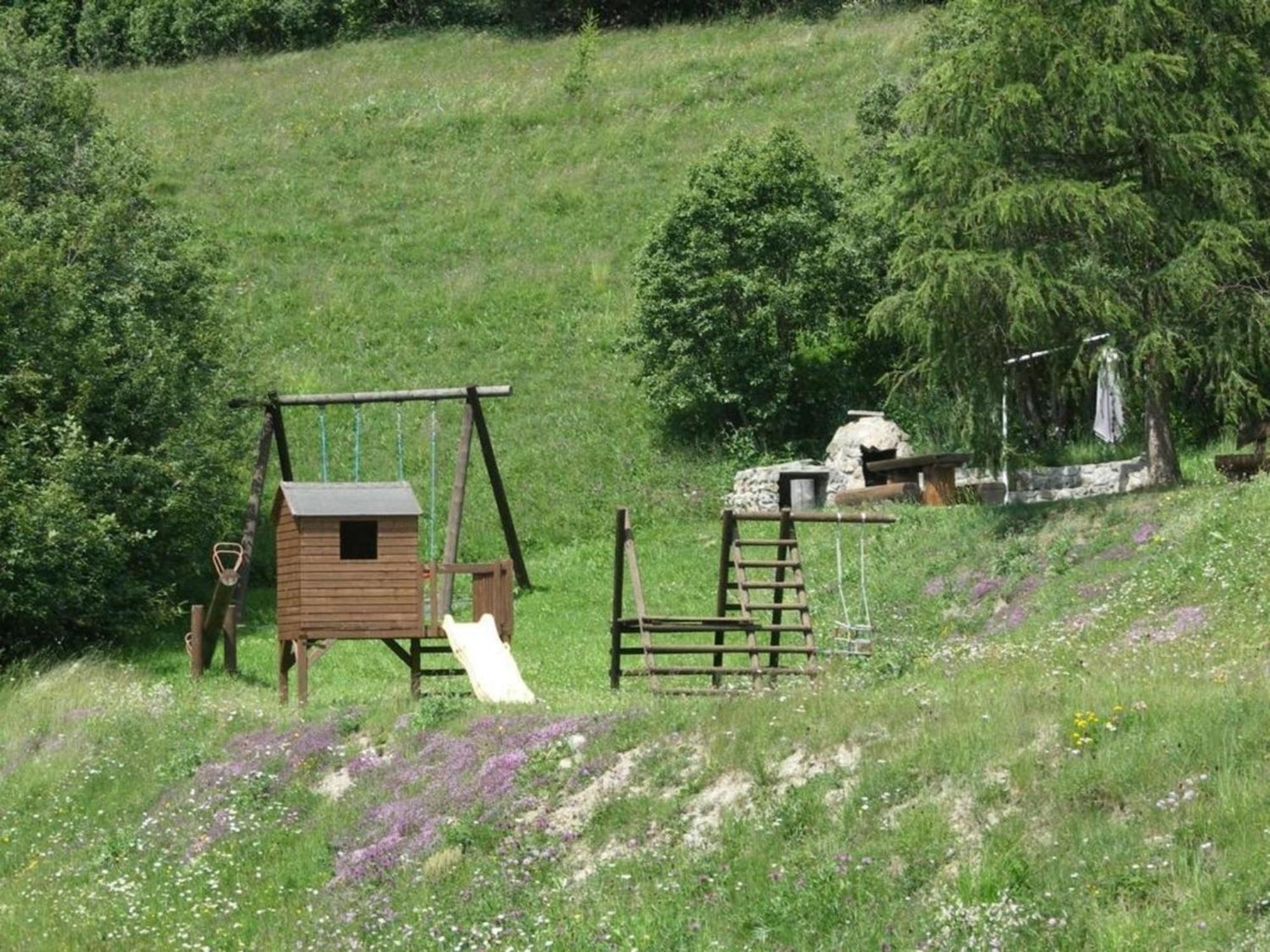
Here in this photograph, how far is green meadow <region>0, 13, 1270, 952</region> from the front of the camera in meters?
13.9

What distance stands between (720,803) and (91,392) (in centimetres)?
1884

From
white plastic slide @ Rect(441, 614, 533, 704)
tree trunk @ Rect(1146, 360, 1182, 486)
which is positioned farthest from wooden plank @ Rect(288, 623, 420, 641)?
tree trunk @ Rect(1146, 360, 1182, 486)

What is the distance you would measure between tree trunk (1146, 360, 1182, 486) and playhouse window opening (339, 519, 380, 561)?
521 inches

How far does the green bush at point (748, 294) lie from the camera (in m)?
41.1

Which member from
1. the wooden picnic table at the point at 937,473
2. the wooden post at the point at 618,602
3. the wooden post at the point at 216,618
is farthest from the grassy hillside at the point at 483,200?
the wooden post at the point at 618,602

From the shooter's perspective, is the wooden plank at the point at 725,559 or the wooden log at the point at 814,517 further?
the wooden log at the point at 814,517

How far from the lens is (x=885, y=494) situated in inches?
1353

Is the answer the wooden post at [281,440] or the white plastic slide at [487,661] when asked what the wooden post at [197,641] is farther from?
the wooden post at [281,440]

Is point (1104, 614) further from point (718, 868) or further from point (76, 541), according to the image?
point (76, 541)

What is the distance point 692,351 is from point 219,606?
16051 millimetres

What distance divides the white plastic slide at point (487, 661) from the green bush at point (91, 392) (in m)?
8.07

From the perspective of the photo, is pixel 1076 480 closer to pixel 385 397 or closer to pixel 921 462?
pixel 921 462

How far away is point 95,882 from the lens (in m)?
18.4

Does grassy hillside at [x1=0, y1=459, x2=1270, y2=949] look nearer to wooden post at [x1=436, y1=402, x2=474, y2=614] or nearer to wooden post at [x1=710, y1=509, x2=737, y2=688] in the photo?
wooden post at [x1=710, y1=509, x2=737, y2=688]
